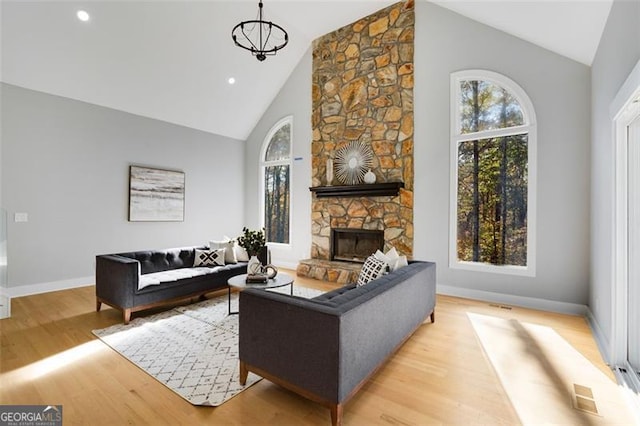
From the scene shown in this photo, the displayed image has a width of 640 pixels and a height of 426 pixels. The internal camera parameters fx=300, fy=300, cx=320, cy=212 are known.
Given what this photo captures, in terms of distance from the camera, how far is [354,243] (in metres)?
5.72

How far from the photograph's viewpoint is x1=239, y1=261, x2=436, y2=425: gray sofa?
174cm

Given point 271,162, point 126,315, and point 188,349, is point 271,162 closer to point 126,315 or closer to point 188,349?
point 126,315

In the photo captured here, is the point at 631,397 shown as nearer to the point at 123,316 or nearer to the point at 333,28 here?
the point at 123,316

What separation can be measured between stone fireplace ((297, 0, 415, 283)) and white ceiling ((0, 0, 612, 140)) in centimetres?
43

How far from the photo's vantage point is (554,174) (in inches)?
152

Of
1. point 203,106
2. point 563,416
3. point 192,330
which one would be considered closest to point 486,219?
point 563,416

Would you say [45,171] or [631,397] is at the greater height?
[45,171]

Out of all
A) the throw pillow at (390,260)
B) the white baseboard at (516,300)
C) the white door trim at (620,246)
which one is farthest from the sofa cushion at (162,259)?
the white door trim at (620,246)

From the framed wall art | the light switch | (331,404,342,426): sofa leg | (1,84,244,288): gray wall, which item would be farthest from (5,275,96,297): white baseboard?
(331,404,342,426): sofa leg

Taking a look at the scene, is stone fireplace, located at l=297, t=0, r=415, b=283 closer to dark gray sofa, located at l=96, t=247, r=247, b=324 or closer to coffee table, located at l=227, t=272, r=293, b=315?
coffee table, located at l=227, t=272, r=293, b=315

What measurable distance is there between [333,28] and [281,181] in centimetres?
330

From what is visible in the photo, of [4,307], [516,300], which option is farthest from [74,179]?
[516,300]

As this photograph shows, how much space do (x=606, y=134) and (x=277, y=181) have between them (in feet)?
18.4

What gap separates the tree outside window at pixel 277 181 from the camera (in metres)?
6.85
